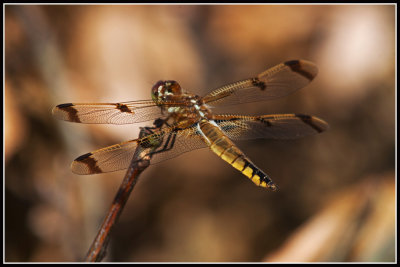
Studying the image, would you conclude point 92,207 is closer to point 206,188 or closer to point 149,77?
point 206,188

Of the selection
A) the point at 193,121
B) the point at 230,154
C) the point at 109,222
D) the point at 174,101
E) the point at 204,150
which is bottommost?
the point at 204,150

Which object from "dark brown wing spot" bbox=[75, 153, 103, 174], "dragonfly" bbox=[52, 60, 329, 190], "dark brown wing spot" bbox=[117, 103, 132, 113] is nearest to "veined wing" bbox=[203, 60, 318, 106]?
"dragonfly" bbox=[52, 60, 329, 190]

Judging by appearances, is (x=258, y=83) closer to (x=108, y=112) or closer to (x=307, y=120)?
(x=307, y=120)

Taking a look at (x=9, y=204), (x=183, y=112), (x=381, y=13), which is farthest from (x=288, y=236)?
(x=381, y=13)

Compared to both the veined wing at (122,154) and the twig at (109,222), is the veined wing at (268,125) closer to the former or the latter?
the veined wing at (122,154)

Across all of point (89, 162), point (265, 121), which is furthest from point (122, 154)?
point (265, 121)
